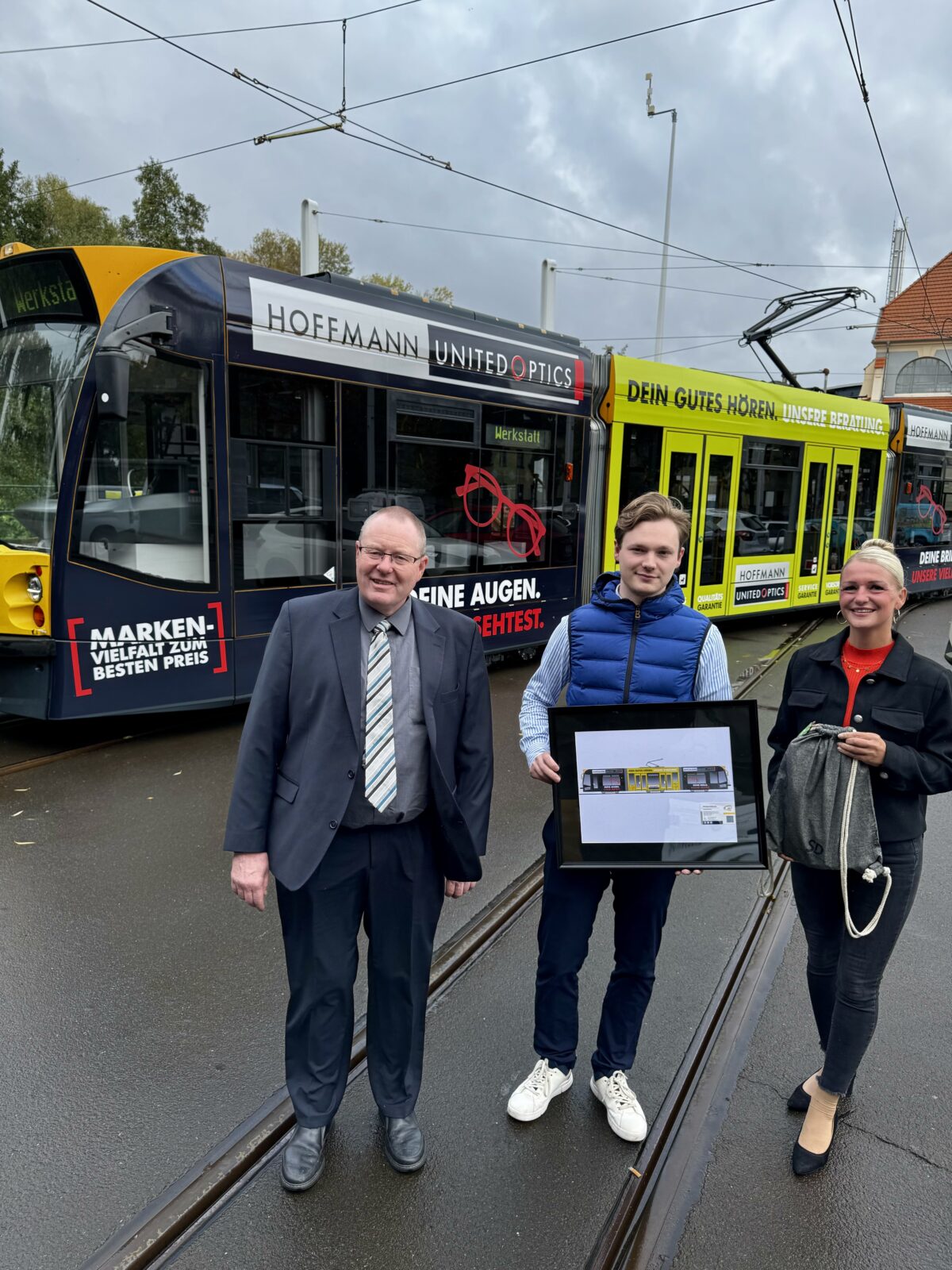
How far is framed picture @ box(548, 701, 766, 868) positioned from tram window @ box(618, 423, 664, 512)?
6929 millimetres

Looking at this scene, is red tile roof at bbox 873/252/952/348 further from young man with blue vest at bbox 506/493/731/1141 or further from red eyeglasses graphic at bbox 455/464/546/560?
young man with blue vest at bbox 506/493/731/1141

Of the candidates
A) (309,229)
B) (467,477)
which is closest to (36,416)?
(467,477)

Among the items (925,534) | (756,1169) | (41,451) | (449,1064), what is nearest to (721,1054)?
(756,1169)

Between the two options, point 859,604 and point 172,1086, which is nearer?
point 859,604

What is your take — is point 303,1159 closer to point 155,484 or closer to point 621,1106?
point 621,1106

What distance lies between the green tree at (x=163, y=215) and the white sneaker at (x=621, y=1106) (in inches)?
1151

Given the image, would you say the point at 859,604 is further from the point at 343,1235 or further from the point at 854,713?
the point at 343,1235

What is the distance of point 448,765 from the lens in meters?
2.40

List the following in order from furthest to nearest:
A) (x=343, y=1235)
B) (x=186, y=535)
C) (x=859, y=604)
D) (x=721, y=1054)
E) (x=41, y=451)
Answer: (x=186, y=535), (x=41, y=451), (x=721, y=1054), (x=859, y=604), (x=343, y=1235)

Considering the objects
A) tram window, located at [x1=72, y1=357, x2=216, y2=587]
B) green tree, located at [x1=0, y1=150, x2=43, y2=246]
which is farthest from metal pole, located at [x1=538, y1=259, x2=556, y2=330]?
green tree, located at [x1=0, y1=150, x2=43, y2=246]

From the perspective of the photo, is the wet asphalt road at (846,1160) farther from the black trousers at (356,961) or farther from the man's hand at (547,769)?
the man's hand at (547,769)

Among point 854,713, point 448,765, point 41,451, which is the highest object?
point 41,451

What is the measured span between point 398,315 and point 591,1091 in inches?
229

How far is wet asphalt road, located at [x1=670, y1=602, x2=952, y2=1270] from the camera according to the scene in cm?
221
